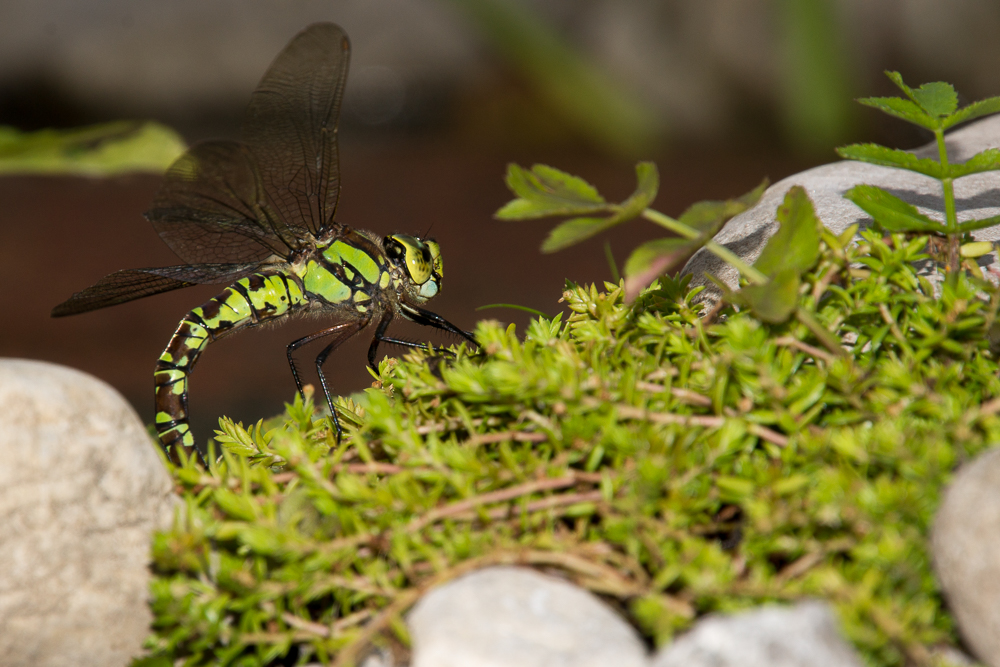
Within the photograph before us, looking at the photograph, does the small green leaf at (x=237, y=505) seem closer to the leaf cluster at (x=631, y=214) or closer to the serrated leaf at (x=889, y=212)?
the leaf cluster at (x=631, y=214)

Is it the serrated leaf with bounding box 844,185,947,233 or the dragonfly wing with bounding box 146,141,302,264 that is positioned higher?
the dragonfly wing with bounding box 146,141,302,264

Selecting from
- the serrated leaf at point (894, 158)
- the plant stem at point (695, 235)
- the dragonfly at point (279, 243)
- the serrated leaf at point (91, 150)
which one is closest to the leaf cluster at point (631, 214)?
the plant stem at point (695, 235)

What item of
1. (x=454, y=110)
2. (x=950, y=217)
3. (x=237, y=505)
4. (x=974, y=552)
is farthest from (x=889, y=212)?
(x=454, y=110)

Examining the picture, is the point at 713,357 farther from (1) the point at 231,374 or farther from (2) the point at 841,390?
(1) the point at 231,374

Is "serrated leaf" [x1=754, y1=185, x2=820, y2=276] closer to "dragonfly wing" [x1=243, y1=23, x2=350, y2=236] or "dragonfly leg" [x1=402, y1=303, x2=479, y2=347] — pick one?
"dragonfly leg" [x1=402, y1=303, x2=479, y2=347]

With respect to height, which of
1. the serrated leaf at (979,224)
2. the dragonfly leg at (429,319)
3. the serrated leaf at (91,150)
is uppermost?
the serrated leaf at (91,150)

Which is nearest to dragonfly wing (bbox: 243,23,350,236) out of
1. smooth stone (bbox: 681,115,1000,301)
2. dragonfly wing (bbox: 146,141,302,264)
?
dragonfly wing (bbox: 146,141,302,264)

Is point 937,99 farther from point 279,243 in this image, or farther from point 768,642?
point 279,243
